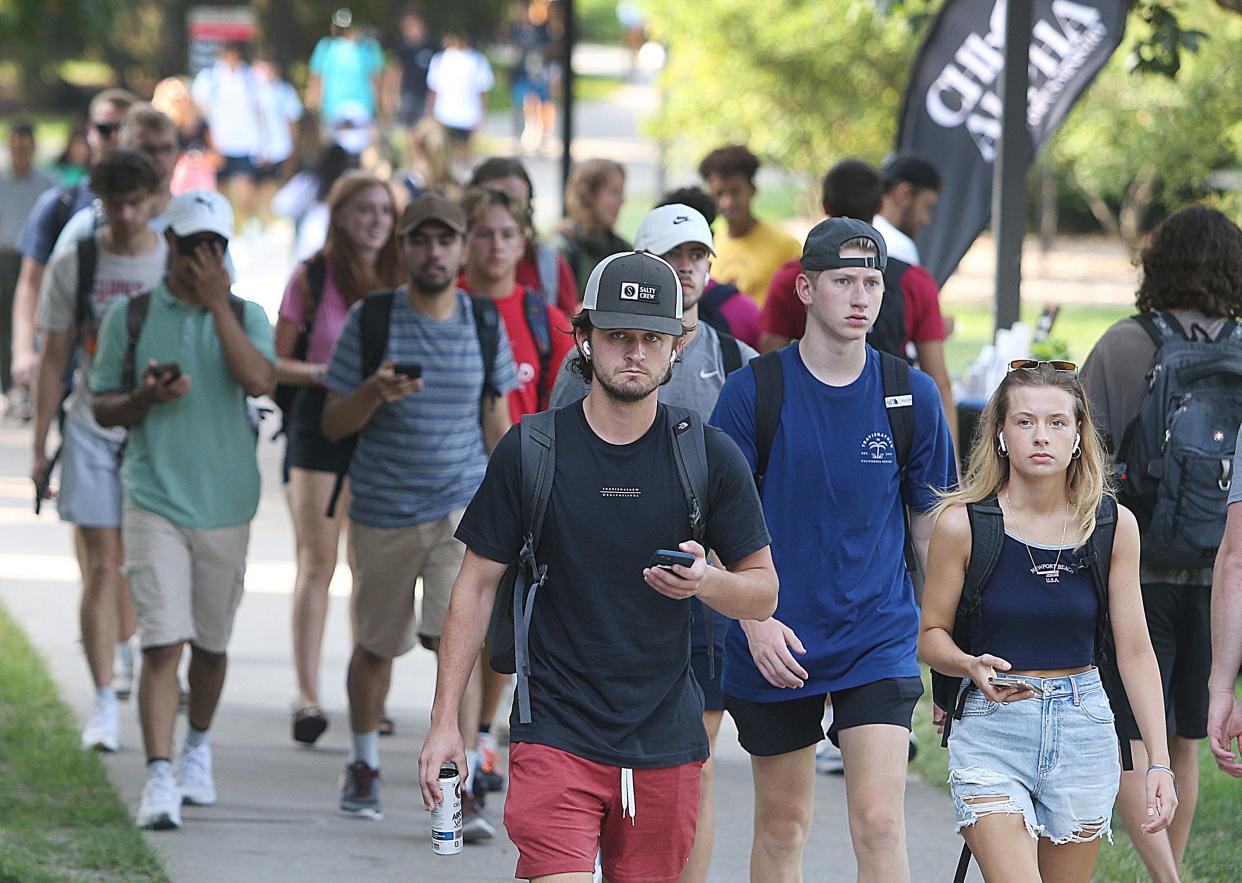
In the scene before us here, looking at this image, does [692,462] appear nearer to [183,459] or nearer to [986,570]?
[986,570]

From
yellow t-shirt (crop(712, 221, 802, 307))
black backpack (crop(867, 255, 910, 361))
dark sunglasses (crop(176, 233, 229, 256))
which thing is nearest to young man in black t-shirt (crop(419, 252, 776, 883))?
dark sunglasses (crop(176, 233, 229, 256))

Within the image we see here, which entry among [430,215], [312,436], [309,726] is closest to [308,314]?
[312,436]

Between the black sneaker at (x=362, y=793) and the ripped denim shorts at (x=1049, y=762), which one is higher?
the ripped denim shorts at (x=1049, y=762)

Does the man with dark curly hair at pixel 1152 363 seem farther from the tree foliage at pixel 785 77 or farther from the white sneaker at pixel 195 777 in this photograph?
the tree foliage at pixel 785 77

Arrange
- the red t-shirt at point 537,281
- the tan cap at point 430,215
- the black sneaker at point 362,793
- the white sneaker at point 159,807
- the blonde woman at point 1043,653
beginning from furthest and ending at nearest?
1. the red t-shirt at point 537,281
2. the black sneaker at point 362,793
3. the white sneaker at point 159,807
4. the tan cap at point 430,215
5. the blonde woman at point 1043,653

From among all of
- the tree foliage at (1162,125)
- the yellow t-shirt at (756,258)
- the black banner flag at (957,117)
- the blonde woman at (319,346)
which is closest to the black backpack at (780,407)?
the blonde woman at (319,346)

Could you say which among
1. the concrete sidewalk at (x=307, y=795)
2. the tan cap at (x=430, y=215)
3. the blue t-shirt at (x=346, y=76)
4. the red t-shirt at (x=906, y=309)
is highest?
the blue t-shirt at (x=346, y=76)

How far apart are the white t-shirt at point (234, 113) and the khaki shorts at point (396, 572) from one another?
1748 centimetres

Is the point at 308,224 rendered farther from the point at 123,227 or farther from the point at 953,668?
the point at 953,668

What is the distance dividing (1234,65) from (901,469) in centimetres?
1011

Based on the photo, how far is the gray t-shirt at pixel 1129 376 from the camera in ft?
19.1

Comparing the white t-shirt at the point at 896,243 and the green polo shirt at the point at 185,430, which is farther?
the white t-shirt at the point at 896,243

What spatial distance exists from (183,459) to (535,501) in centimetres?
273

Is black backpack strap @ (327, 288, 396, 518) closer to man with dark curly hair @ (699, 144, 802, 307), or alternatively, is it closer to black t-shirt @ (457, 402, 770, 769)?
black t-shirt @ (457, 402, 770, 769)
